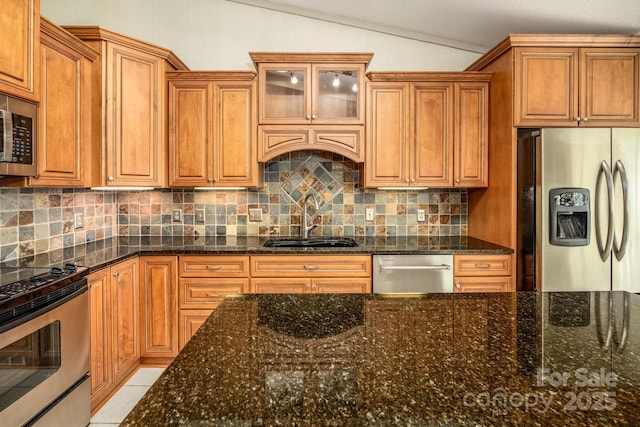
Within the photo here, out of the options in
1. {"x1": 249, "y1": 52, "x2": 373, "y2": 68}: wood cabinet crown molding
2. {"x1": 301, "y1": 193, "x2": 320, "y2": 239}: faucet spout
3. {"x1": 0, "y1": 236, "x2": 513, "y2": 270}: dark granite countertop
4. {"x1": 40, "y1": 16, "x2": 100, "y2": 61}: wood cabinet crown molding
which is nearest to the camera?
{"x1": 40, "y1": 16, "x2": 100, "y2": 61}: wood cabinet crown molding

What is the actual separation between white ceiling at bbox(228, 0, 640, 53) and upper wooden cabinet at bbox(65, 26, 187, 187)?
121 centimetres

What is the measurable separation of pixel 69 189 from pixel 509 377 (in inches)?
120

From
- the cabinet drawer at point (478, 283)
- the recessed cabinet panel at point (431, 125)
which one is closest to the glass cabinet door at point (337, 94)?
the recessed cabinet panel at point (431, 125)

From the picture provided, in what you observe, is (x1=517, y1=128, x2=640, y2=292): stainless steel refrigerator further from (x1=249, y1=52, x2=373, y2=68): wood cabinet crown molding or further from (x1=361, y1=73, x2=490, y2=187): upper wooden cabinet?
(x1=249, y1=52, x2=373, y2=68): wood cabinet crown molding

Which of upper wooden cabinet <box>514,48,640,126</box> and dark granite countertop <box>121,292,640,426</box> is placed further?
upper wooden cabinet <box>514,48,640,126</box>

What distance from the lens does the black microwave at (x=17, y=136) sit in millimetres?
1789

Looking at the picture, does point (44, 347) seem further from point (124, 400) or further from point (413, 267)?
point (413, 267)

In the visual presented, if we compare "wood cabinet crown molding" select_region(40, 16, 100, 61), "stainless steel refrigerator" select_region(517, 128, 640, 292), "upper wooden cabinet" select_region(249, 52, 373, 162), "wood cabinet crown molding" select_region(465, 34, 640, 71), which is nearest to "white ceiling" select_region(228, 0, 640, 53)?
"wood cabinet crown molding" select_region(465, 34, 640, 71)

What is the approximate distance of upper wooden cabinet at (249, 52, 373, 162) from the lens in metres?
3.15

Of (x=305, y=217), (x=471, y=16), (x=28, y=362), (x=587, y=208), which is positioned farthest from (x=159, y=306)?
(x=471, y=16)

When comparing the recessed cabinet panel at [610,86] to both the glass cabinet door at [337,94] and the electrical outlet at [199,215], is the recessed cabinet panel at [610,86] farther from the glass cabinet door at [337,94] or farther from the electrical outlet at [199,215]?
the electrical outlet at [199,215]

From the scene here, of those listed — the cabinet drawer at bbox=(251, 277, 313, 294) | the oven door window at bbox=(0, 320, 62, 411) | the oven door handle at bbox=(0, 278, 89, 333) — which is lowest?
the oven door window at bbox=(0, 320, 62, 411)

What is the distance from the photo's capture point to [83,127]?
8.54 feet

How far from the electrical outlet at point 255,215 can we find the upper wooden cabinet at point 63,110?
1318 millimetres
